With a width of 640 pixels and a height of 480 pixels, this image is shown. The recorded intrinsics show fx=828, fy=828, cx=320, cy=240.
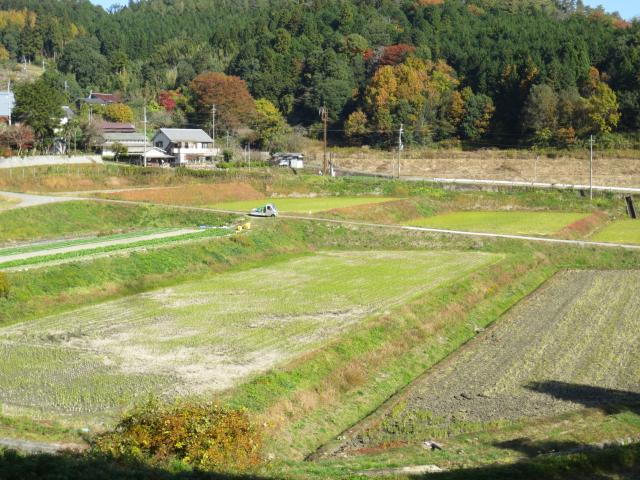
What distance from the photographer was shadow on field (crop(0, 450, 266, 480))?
11.0 meters

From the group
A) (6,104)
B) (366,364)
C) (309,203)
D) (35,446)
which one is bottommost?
(366,364)

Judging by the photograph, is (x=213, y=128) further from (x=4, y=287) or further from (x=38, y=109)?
(x=4, y=287)

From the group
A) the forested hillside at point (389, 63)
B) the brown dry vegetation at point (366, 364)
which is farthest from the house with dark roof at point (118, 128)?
the brown dry vegetation at point (366, 364)

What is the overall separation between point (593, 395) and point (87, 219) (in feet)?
99.3

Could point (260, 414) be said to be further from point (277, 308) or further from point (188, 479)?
point (277, 308)

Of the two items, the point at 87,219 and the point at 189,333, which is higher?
the point at 87,219

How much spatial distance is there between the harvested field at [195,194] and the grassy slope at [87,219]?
368 centimetres

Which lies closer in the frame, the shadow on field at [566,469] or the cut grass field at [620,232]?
the shadow on field at [566,469]

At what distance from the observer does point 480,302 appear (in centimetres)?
2794

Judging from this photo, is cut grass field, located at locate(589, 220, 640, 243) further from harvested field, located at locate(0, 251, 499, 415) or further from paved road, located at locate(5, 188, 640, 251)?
harvested field, located at locate(0, 251, 499, 415)

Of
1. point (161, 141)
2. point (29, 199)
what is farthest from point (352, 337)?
point (161, 141)

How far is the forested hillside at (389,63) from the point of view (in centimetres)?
7762

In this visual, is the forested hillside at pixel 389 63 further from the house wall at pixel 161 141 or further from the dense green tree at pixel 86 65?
the house wall at pixel 161 141

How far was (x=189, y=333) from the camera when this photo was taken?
2178 centimetres
